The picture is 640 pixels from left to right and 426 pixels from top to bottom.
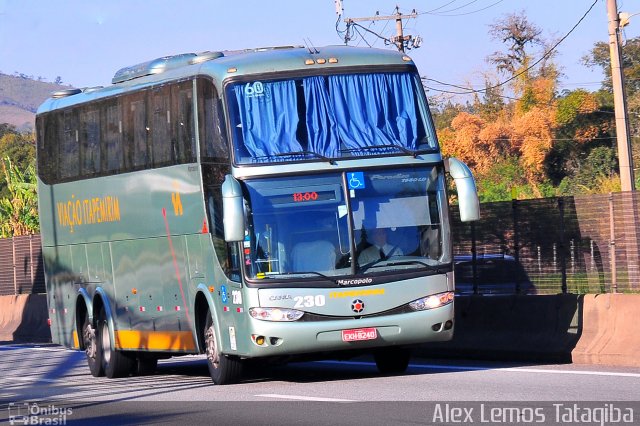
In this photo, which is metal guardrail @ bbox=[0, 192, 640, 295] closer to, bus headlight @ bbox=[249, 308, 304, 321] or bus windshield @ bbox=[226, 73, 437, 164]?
bus windshield @ bbox=[226, 73, 437, 164]

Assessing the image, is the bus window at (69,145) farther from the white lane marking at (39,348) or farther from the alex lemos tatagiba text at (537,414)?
the alex lemos tatagiba text at (537,414)

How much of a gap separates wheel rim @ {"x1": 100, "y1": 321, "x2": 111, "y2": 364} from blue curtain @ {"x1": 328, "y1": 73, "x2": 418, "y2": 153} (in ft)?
21.2

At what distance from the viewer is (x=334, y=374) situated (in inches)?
701

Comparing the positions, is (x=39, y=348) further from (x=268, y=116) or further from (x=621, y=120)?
(x=268, y=116)

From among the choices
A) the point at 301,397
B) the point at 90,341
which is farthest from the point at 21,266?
the point at 301,397

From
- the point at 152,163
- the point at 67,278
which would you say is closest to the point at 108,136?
the point at 152,163

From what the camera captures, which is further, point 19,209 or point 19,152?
point 19,152

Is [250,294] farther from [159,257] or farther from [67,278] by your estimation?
[67,278]

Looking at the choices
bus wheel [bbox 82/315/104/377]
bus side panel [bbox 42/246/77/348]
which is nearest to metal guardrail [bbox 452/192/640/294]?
bus wheel [bbox 82/315/104/377]

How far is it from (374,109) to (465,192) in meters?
1.57

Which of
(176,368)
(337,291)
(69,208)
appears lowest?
(176,368)

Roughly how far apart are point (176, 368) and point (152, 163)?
15.2 feet

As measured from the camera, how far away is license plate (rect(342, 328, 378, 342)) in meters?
15.4

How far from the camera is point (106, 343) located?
2055 centimetres
